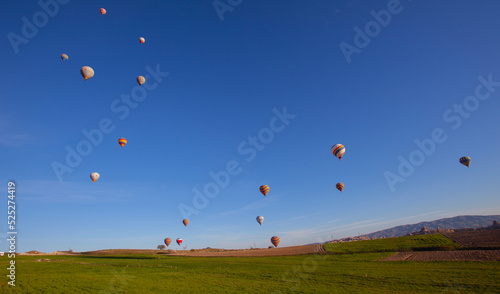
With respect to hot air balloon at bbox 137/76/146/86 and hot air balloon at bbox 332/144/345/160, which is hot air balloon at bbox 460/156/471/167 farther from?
hot air balloon at bbox 137/76/146/86

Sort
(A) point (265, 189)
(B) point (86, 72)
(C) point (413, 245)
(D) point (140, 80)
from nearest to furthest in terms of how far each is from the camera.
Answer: (B) point (86, 72) → (D) point (140, 80) → (A) point (265, 189) → (C) point (413, 245)

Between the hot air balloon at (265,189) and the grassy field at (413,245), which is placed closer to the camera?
the grassy field at (413,245)

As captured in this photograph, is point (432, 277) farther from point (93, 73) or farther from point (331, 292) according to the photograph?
point (93, 73)

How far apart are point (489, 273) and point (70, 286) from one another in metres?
48.0

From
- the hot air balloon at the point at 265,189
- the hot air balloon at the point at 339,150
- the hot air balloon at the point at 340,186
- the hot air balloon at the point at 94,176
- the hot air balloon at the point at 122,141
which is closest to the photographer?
the hot air balloon at the point at 339,150

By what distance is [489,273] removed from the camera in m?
29.4

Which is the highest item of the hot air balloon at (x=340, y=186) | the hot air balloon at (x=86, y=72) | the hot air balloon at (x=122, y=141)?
the hot air balloon at (x=86, y=72)

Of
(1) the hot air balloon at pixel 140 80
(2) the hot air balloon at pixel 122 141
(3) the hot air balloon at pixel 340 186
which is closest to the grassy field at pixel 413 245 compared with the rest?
(3) the hot air balloon at pixel 340 186

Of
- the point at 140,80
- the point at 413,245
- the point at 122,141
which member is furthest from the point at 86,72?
the point at 413,245

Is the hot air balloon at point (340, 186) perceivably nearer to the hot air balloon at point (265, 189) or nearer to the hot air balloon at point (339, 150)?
the hot air balloon at point (339, 150)

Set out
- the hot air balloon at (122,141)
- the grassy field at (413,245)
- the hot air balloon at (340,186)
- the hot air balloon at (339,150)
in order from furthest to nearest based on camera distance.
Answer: the hot air balloon at (340,186)
the grassy field at (413,245)
the hot air balloon at (122,141)
the hot air balloon at (339,150)

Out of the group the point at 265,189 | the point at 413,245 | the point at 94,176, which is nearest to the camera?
the point at 94,176

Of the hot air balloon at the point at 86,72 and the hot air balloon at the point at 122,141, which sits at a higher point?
the hot air balloon at the point at 86,72

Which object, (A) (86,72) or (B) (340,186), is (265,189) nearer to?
(B) (340,186)
